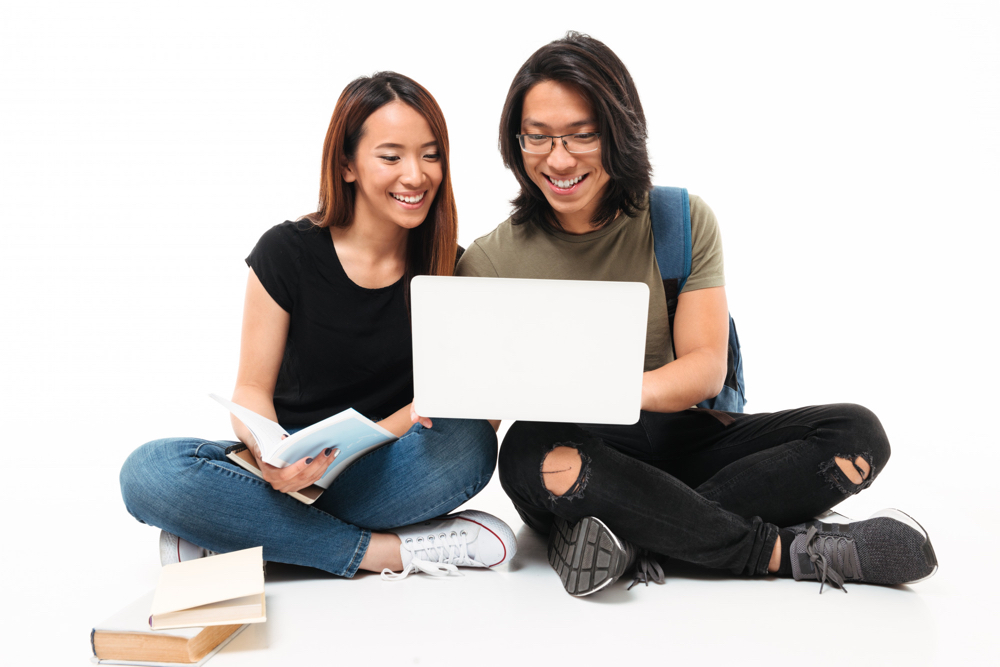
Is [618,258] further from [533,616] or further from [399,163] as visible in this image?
[533,616]

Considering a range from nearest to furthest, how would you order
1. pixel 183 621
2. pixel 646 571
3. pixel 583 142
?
pixel 183 621 < pixel 646 571 < pixel 583 142

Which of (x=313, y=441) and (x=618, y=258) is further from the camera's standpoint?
(x=618, y=258)

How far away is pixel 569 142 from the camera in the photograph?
172 centimetres

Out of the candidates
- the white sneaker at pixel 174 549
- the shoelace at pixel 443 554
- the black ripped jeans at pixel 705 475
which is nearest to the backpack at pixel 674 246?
the black ripped jeans at pixel 705 475

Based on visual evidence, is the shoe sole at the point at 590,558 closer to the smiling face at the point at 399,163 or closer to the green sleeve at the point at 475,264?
the green sleeve at the point at 475,264

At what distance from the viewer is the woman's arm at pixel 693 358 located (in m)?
1.62

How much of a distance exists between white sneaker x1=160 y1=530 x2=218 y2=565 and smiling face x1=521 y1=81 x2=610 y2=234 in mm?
1107

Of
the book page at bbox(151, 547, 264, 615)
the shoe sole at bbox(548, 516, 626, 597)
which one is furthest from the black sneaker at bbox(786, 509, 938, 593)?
the book page at bbox(151, 547, 264, 615)

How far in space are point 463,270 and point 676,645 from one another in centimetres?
100

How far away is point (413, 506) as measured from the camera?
169 cm

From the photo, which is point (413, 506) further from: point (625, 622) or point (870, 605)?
point (870, 605)

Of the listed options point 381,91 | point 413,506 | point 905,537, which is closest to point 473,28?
point 381,91

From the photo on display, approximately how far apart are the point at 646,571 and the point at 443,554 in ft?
1.46

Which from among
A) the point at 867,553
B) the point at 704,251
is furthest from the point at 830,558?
the point at 704,251
